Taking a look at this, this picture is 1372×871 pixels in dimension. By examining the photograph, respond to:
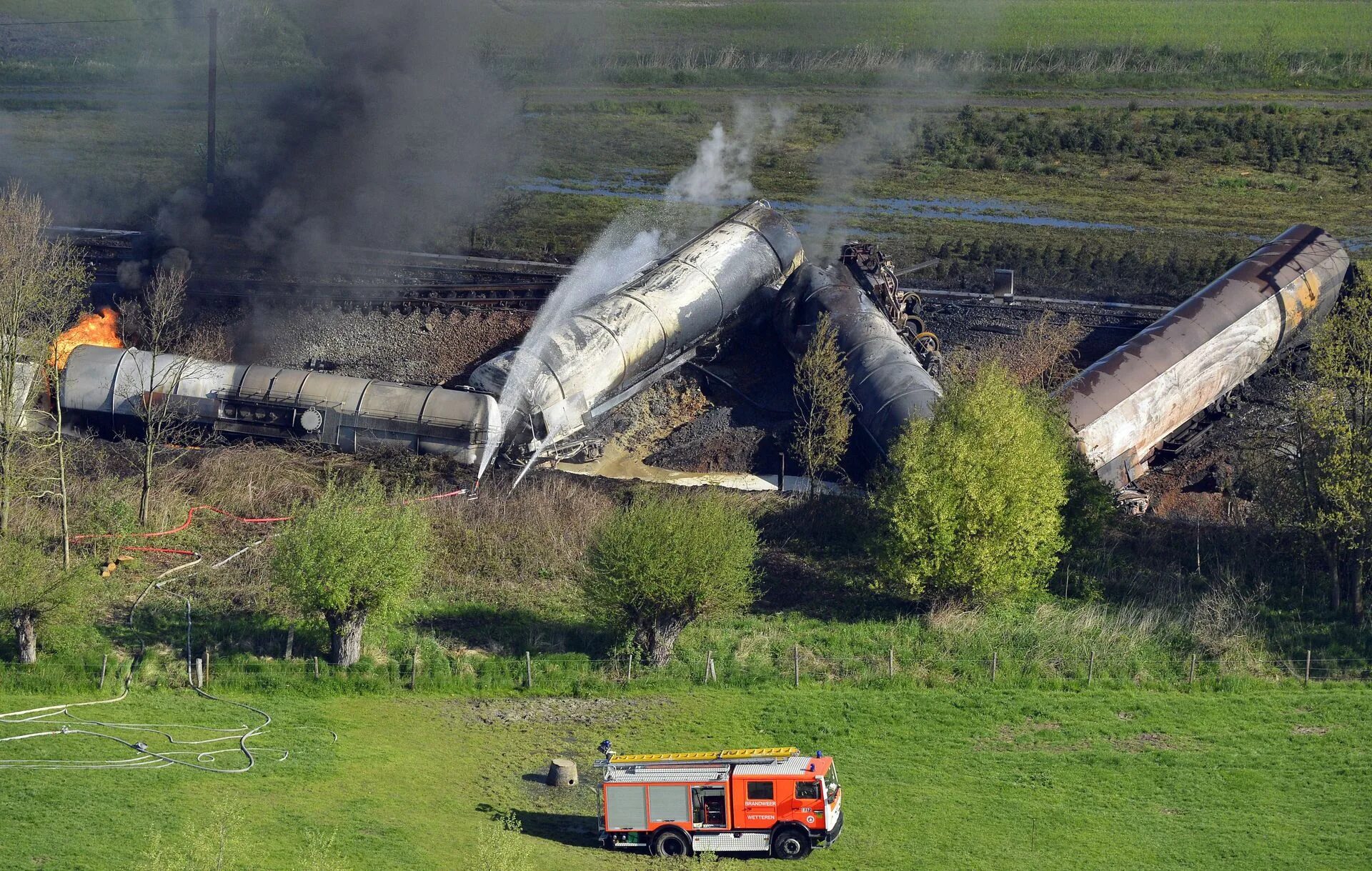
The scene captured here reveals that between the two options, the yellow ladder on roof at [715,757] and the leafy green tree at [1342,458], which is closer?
the yellow ladder on roof at [715,757]

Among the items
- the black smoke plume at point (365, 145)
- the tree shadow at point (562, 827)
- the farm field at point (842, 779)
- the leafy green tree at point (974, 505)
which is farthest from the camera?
the black smoke plume at point (365, 145)

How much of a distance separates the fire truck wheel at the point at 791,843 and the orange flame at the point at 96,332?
24.3 meters

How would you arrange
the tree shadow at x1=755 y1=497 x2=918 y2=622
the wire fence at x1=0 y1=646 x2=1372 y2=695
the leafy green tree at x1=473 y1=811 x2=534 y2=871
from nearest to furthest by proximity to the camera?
the leafy green tree at x1=473 y1=811 x2=534 y2=871 → the wire fence at x1=0 y1=646 x2=1372 y2=695 → the tree shadow at x1=755 y1=497 x2=918 y2=622

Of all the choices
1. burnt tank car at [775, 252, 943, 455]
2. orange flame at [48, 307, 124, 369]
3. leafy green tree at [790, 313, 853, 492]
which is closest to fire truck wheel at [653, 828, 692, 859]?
burnt tank car at [775, 252, 943, 455]

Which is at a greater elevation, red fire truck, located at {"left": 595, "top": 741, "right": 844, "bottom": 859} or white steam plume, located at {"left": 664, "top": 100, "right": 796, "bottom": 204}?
white steam plume, located at {"left": 664, "top": 100, "right": 796, "bottom": 204}

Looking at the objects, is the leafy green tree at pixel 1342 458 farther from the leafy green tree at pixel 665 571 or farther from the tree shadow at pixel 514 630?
the tree shadow at pixel 514 630

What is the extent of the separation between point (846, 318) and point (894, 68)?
32.8 metres

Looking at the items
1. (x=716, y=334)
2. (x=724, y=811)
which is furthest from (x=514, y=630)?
(x=716, y=334)

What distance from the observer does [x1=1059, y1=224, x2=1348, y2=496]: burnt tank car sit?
39719 millimetres

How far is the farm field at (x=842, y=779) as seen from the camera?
984 inches

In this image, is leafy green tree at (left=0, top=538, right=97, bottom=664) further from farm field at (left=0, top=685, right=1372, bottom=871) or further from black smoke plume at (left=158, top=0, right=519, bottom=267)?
black smoke plume at (left=158, top=0, right=519, bottom=267)

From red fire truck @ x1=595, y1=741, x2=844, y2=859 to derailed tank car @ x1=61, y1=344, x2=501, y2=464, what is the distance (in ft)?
48.1

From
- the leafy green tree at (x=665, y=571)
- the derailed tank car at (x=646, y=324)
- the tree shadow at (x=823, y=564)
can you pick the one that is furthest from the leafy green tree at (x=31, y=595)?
the tree shadow at (x=823, y=564)

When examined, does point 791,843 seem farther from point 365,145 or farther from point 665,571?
point 365,145
